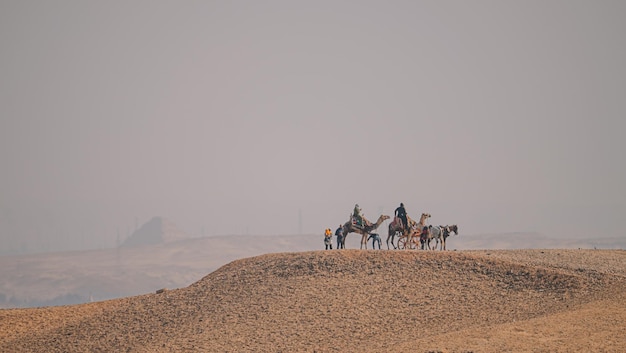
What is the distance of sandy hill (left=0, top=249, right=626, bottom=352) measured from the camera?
28.0m

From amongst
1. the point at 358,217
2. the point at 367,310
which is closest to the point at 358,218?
the point at 358,217

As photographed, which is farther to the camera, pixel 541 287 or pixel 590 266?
pixel 590 266

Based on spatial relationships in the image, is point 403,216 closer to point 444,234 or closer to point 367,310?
point 444,234

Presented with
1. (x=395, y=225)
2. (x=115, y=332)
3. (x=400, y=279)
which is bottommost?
(x=115, y=332)

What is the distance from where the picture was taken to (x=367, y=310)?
33.2 metres

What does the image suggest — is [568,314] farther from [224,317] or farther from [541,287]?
[224,317]

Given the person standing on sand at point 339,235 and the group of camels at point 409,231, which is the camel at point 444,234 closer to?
the group of camels at point 409,231

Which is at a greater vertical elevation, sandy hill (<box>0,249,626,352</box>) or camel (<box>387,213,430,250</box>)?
camel (<box>387,213,430,250</box>)

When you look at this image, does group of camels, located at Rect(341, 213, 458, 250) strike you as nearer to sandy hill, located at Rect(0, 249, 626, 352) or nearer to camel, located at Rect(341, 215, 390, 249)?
camel, located at Rect(341, 215, 390, 249)

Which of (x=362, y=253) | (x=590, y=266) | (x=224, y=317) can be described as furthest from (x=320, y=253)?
(x=590, y=266)

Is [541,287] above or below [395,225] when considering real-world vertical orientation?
below

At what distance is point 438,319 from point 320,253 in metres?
11.5

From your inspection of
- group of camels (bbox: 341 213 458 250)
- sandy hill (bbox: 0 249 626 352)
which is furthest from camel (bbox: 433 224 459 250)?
sandy hill (bbox: 0 249 626 352)

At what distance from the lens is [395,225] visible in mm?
47438
